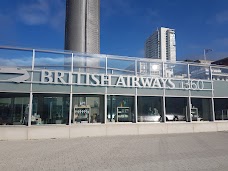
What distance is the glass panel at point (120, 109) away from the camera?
15.5 meters

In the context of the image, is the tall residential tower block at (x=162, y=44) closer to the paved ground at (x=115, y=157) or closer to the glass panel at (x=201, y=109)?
the glass panel at (x=201, y=109)

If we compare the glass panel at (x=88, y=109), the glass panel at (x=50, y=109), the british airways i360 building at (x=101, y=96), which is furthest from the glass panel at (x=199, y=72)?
the glass panel at (x=50, y=109)

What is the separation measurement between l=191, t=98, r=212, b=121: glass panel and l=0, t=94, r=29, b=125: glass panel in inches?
457

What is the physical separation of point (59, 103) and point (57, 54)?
3046mm

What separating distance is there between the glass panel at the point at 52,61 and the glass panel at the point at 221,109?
11668 millimetres

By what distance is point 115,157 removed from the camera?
868 centimetres

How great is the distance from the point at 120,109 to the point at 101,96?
5.21 feet

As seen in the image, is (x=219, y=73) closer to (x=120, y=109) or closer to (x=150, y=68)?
(x=150, y=68)

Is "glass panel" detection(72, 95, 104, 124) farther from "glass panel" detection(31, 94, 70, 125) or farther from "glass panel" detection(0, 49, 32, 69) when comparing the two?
"glass panel" detection(0, 49, 32, 69)

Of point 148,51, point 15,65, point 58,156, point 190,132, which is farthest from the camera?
point 148,51

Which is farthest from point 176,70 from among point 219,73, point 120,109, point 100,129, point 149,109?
point 100,129

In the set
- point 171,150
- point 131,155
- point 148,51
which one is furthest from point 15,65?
point 148,51

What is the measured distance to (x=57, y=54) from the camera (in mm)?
14859

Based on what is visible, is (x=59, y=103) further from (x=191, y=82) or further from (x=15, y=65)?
(x=191, y=82)
